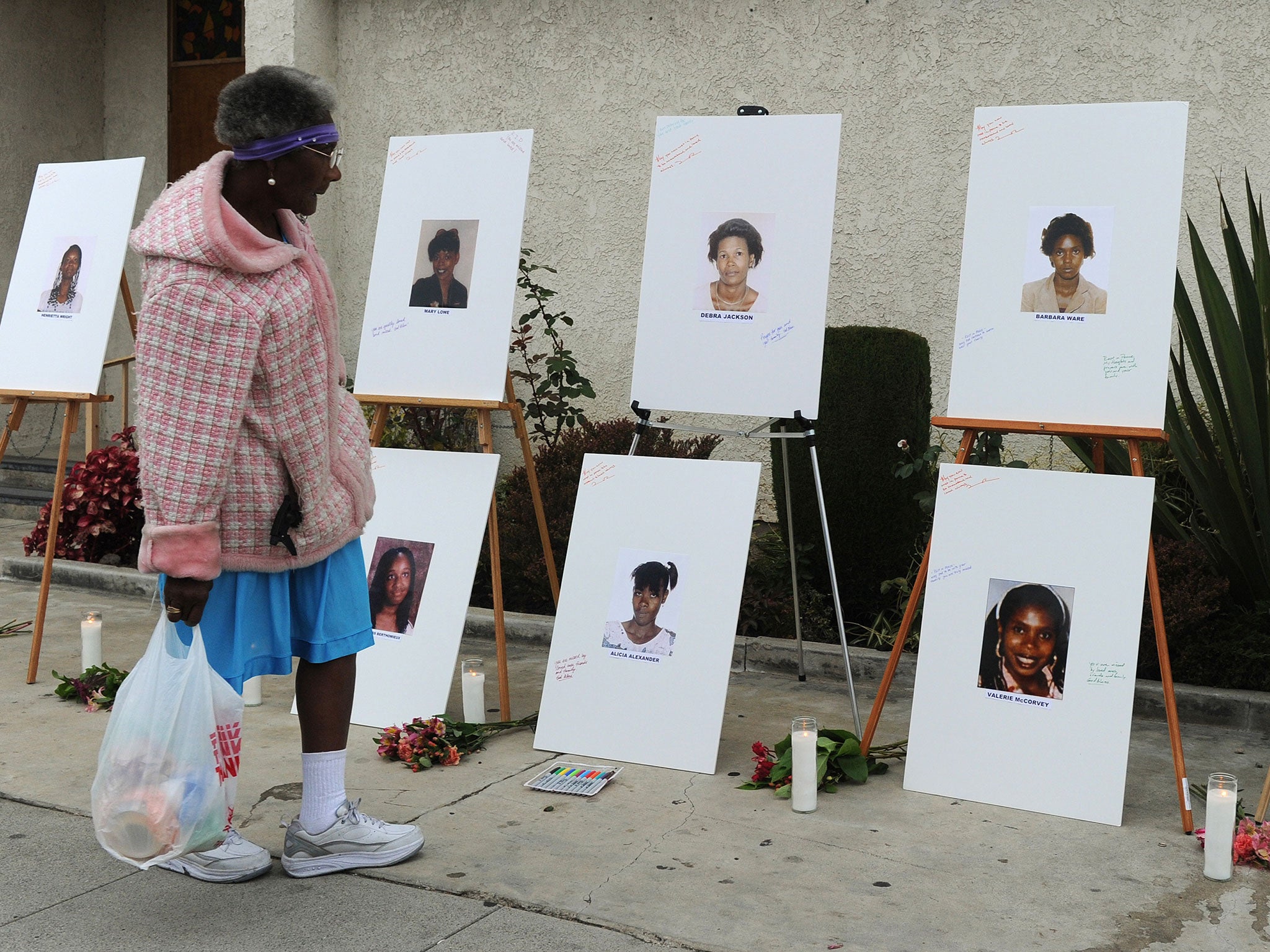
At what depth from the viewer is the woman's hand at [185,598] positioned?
2.68m

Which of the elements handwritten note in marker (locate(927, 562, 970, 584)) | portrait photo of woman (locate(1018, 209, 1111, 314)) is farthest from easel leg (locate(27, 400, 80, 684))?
portrait photo of woman (locate(1018, 209, 1111, 314))

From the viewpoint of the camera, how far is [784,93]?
649 cm

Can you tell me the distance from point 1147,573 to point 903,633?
0.71 meters

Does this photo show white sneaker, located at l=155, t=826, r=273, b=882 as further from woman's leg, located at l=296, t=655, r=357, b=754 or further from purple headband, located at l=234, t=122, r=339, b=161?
purple headband, located at l=234, t=122, r=339, b=161

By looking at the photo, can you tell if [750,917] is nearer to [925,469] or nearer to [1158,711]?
[1158,711]

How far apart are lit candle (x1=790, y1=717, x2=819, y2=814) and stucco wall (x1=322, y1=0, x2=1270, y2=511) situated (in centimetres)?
315

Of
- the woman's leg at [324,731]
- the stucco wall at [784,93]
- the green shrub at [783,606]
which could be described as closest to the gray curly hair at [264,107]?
the woman's leg at [324,731]

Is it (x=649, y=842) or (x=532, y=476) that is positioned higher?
(x=532, y=476)

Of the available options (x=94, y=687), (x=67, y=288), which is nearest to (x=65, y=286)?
(x=67, y=288)

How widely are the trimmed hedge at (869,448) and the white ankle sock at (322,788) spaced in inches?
108

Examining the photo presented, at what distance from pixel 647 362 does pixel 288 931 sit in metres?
2.21

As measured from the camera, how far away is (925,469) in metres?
5.11

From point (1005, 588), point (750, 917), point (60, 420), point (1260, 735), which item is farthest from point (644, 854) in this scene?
point (60, 420)

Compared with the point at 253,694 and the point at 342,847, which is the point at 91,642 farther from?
the point at 342,847
